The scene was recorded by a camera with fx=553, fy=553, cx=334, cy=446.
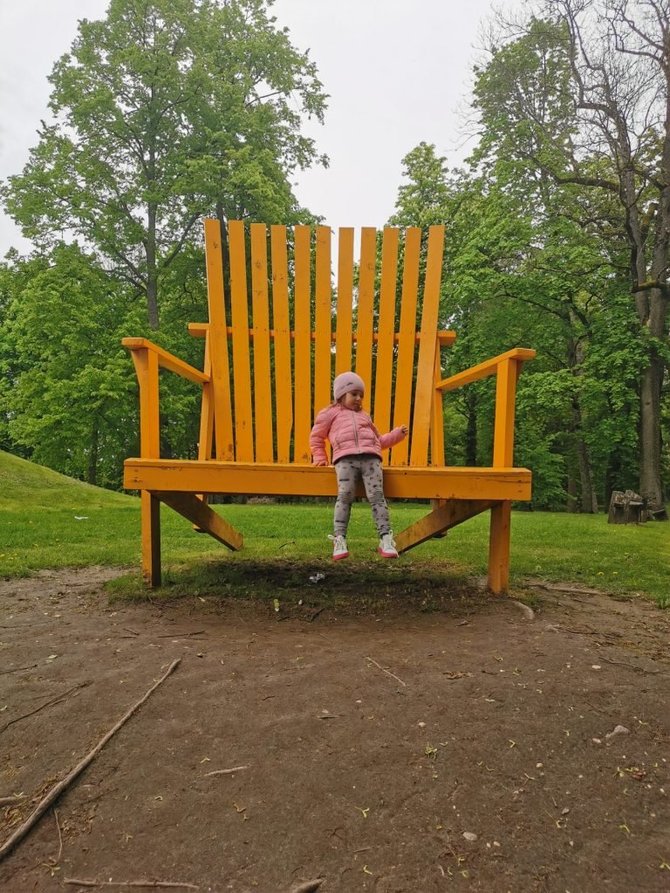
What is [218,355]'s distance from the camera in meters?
3.26

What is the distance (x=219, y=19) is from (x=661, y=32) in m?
10.6

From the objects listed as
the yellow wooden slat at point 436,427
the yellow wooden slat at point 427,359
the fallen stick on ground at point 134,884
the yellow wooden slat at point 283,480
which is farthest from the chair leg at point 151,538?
the fallen stick on ground at point 134,884

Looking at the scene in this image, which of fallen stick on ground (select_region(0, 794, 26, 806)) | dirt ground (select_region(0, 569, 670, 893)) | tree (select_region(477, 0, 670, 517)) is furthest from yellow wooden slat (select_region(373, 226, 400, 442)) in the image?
tree (select_region(477, 0, 670, 517))

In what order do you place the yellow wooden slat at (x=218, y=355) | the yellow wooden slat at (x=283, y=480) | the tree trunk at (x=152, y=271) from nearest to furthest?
the yellow wooden slat at (x=283, y=480)
the yellow wooden slat at (x=218, y=355)
the tree trunk at (x=152, y=271)

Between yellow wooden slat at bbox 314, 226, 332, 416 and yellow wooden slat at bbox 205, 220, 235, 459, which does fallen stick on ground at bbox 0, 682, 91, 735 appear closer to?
yellow wooden slat at bbox 205, 220, 235, 459

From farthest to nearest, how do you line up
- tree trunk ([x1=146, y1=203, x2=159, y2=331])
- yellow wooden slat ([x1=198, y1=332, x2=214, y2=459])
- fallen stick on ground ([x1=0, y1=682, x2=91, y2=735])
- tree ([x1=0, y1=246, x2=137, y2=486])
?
tree trunk ([x1=146, y1=203, x2=159, y2=331]) → tree ([x1=0, y1=246, x2=137, y2=486]) → yellow wooden slat ([x1=198, y1=332, x2=214, y2=459]) → fallen stick on ground ([x1=0, y1=682, x2=91, y2=735])

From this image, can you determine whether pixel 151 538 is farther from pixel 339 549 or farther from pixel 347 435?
pixel 347 435

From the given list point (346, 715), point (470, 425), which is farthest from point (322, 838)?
point (470, 425)

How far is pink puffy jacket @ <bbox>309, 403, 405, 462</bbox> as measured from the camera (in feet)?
8.38

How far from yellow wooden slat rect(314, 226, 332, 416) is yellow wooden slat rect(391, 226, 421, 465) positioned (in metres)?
0.43

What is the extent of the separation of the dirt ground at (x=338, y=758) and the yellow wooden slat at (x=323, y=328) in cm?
156

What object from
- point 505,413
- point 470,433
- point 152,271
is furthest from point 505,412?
point 470,433

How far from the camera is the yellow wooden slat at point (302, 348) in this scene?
3346 millimetres

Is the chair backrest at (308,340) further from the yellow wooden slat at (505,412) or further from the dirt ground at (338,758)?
the dirt ground at (338,758)
